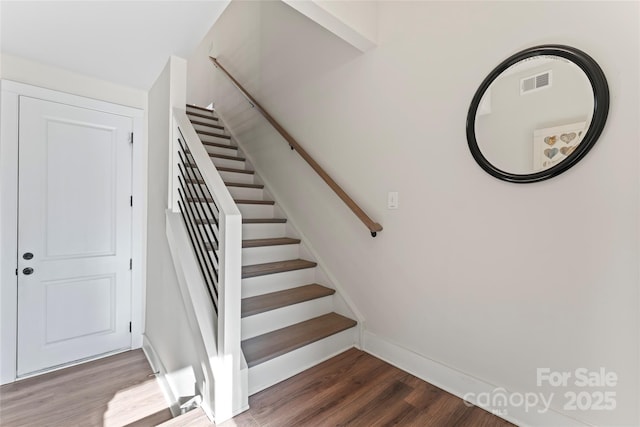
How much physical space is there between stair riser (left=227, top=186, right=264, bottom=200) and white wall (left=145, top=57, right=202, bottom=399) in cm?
76

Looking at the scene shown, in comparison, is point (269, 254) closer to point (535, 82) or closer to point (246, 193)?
point (246, 193)

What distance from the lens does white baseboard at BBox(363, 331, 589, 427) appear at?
136 centimetres

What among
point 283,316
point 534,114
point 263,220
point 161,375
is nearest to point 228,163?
point 263,220

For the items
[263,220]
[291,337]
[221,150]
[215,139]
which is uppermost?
[215,139]

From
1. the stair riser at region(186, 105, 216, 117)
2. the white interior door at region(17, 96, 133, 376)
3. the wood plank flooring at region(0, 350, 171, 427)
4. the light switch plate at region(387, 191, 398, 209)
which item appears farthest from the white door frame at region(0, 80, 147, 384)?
the light switch plate at region(387, 191, 398, 209)

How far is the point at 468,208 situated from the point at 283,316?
4.74 feet

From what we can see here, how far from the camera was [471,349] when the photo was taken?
162 centimetres

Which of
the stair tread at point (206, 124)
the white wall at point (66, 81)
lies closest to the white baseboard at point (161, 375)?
the white wall at point (66, 81)

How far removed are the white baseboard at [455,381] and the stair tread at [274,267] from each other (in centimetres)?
76

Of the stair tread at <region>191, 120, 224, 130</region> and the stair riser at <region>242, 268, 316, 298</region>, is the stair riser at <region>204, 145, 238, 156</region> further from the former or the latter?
the stair riser at <region>242, 268, 316, 298</region>

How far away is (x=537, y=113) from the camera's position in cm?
136

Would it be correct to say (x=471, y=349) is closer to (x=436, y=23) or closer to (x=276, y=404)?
(x=276, y=404)

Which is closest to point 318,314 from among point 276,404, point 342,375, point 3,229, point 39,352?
point 342,375

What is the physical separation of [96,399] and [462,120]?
3.15 meters
